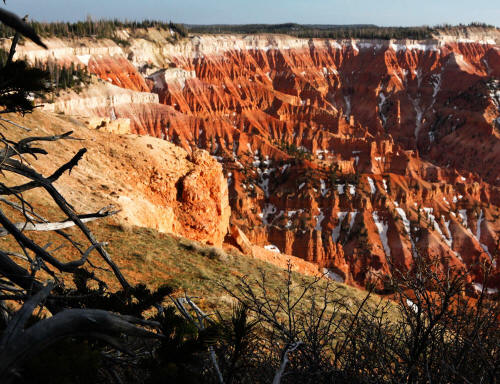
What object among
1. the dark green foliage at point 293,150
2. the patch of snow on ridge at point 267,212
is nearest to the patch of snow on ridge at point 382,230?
the patch of snow on ridge at point 267,212

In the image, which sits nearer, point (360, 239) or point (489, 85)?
point (360, 239)

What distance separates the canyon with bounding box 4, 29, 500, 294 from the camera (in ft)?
115

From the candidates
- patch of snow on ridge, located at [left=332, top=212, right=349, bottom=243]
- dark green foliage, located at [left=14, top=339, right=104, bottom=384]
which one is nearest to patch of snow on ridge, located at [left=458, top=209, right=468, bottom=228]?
patch of snow on ridge, located at [left=332, top=212, right=349, bottom=243]

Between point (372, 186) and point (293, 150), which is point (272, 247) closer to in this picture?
point (372, 186)

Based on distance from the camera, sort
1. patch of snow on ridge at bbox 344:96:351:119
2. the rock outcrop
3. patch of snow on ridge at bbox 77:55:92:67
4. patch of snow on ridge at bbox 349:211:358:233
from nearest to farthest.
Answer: the rock outcrop, patch of snow on ridge at bbox 349:211:358:233, patch of snow on ridge at bbox 77:55:92:67, patch of snow on ridge at bbox 344:96:351:119

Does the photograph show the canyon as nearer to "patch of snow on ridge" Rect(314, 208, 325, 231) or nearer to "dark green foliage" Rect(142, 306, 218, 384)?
"patch of snow on ridge" Rect(314, 208, 325, 231)

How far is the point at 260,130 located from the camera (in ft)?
287

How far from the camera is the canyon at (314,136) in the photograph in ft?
115

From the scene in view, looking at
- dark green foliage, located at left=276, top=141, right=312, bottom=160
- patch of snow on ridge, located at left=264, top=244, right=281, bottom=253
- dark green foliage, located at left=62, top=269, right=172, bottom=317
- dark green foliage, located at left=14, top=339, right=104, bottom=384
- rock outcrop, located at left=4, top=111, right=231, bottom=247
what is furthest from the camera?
dark green foliage, located at left=276, top=141, right=312, bottom=160

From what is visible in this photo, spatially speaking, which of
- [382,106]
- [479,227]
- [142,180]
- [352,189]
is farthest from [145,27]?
[142,180]

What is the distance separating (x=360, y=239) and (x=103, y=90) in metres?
44.4

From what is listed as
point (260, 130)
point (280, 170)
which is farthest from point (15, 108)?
point (260, 130)

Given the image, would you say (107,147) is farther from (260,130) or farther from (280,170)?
(260,130)

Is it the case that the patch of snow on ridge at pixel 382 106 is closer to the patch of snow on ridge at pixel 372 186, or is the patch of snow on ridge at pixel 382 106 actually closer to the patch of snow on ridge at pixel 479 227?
the patch of snow on ridge at pixel 372 186
